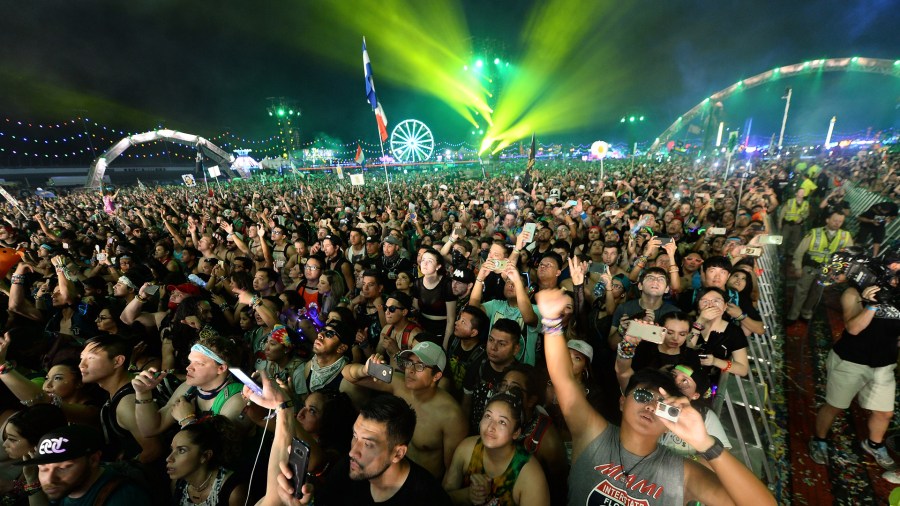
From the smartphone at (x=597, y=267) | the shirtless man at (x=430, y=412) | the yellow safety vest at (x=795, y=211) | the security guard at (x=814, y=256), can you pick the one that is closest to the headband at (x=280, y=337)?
the shirtless man at (x=430, y=412)

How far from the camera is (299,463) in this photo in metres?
1.69

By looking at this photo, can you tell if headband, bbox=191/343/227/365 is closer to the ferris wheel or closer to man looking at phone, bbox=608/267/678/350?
man looking at phone, bbox=608/267/678/350

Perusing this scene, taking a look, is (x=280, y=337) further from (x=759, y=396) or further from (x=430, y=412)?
(x=759, y=396)

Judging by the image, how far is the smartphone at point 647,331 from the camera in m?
2.26

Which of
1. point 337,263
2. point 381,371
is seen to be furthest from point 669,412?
point 337,263

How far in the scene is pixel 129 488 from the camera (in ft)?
6.95

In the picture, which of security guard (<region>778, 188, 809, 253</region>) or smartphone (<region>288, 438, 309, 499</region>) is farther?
security guard (<region>778, 188, 809, 253</region>)

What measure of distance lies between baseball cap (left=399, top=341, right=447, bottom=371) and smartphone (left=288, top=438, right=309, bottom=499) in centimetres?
118

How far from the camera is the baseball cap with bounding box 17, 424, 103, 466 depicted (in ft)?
6.50

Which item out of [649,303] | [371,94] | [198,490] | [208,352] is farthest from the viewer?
[371,94]

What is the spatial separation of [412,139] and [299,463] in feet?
139

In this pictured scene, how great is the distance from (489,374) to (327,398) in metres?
1.40

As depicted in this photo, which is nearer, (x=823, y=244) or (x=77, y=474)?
(x=77, y=474)

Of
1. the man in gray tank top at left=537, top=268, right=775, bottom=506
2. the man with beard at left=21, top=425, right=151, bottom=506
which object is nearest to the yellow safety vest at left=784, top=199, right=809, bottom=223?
the man in gray tank top at left=537, top=268, right=775, bottom=506
